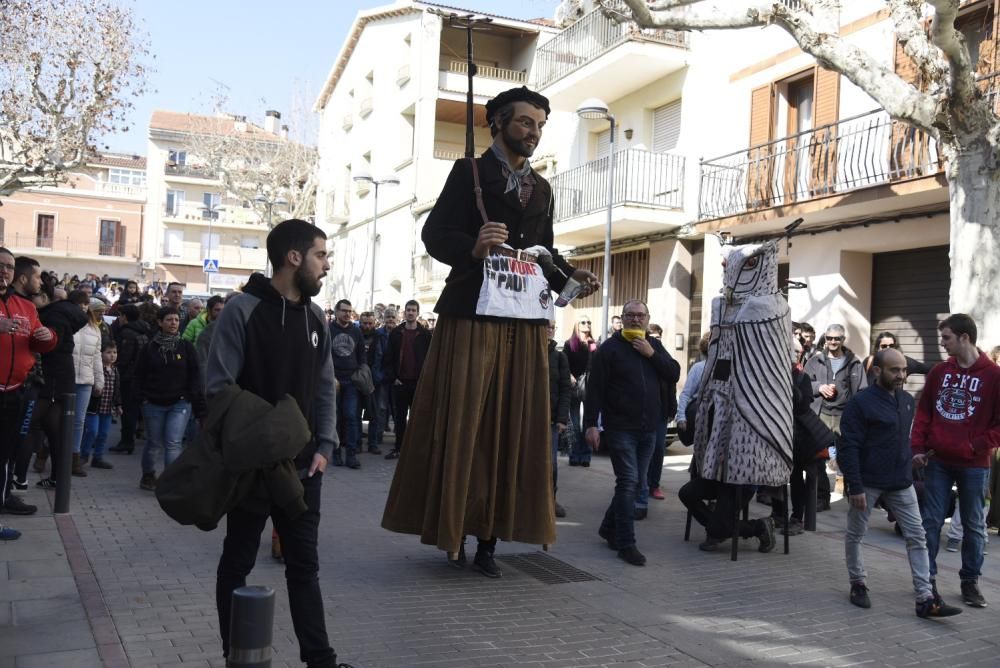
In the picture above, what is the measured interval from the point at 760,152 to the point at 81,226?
62.0 m

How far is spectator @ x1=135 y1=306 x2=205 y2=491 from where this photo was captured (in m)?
9.17

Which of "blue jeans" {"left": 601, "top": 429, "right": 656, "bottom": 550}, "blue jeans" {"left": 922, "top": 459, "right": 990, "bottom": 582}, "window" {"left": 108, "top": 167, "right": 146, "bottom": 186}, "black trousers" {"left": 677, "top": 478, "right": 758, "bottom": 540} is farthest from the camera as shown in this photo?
"window" {"left": 108, "top": 167, "right": 146, "bottom": 186}

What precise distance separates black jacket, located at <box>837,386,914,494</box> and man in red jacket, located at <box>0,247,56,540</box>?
546cm

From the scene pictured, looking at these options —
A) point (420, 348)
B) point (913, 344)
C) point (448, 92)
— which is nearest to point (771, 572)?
point (420, 348)

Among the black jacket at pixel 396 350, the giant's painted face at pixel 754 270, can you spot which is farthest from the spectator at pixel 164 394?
the giant's painted face at pixel 754 270

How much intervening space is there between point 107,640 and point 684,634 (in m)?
2.90

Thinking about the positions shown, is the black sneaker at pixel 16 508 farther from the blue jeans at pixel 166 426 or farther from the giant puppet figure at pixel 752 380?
the giant puppet figure at pixel 752 380

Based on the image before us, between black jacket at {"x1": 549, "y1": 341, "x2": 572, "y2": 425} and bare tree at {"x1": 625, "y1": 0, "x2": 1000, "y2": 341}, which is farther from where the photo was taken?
black jacket at {"x1": 549, "y1": 341, "x2": 572, "y2": 425}

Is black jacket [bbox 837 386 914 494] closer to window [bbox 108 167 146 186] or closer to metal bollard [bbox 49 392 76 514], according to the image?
metal bollard [bbox 49 392 76 514]

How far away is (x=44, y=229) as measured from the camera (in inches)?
2645

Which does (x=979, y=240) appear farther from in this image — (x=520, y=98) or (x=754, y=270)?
(x=520, y=98)

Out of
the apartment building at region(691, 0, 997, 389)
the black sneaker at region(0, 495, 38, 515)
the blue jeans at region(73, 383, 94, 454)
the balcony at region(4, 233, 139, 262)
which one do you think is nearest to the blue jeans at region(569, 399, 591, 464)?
the apartment building at region(691, 0, 997, 389)

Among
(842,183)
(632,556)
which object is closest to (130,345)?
(632,556)

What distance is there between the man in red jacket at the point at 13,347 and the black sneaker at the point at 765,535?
5412mm
